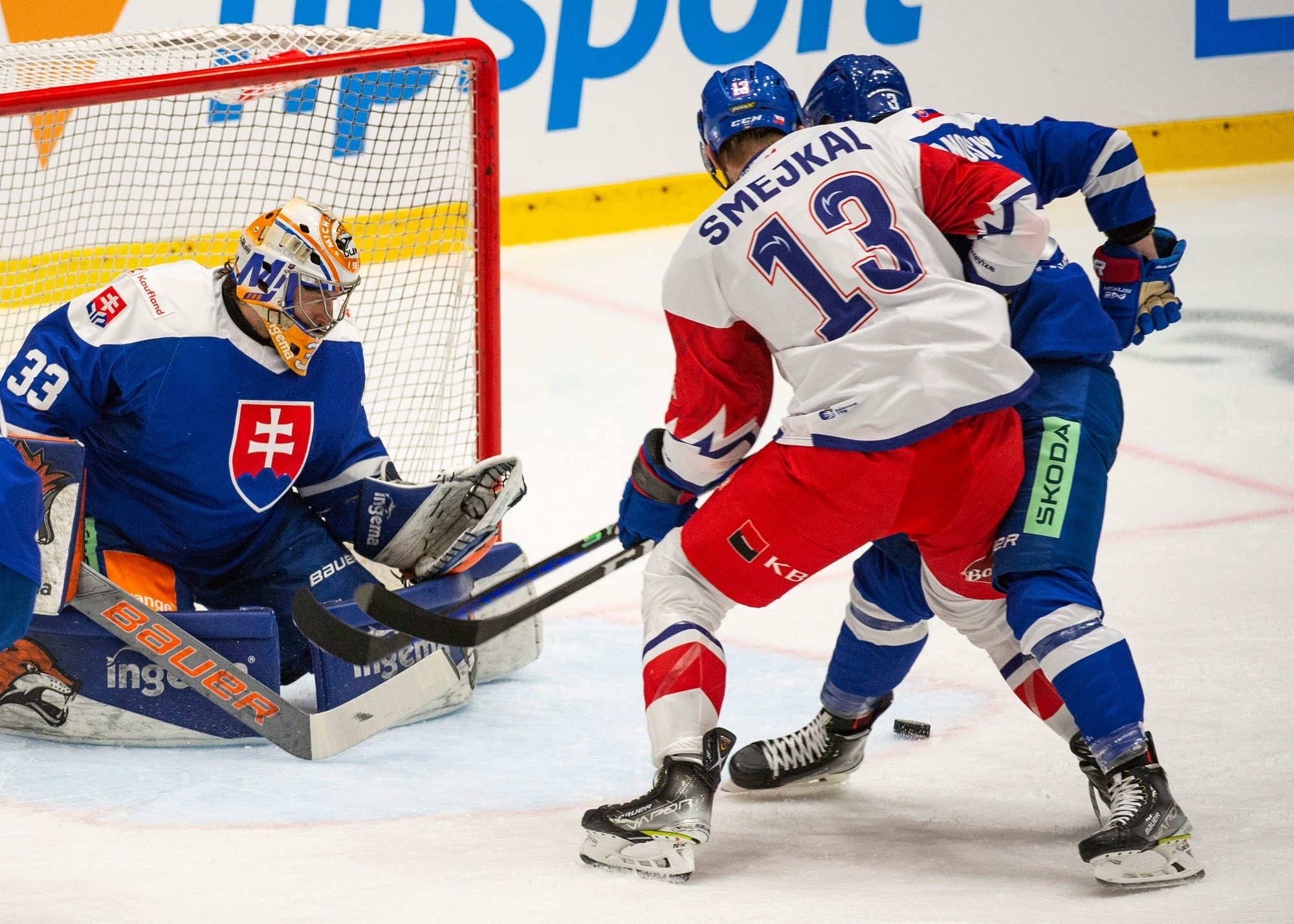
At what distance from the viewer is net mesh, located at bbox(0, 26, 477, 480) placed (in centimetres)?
330

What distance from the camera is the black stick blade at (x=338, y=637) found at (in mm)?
2275

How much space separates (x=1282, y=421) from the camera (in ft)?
13.5

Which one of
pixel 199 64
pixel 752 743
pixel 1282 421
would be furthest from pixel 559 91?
pixel 752 743

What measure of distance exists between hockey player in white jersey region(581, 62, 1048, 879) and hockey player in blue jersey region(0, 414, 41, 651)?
2.53 feet

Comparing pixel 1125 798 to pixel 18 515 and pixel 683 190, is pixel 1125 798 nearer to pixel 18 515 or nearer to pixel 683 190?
pixel 18 515

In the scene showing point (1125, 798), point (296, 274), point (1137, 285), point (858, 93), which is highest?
point (858, 93)

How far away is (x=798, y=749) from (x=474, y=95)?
162cm

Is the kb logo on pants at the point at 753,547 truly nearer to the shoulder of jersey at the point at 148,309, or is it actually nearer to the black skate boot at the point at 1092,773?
the black skate boot at the point at 1092,773

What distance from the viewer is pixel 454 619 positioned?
2.25 m

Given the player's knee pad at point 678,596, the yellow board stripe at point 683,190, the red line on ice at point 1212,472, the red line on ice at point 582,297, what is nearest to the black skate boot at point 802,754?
the player's knee pad at point 678,596

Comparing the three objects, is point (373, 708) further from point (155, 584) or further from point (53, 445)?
point (53, 445)

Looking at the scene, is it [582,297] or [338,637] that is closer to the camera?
[338,637]

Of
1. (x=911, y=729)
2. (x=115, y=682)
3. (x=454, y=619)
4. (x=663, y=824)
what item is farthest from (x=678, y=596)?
(x=115, y=682)

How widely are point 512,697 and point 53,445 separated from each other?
0.95 metres
